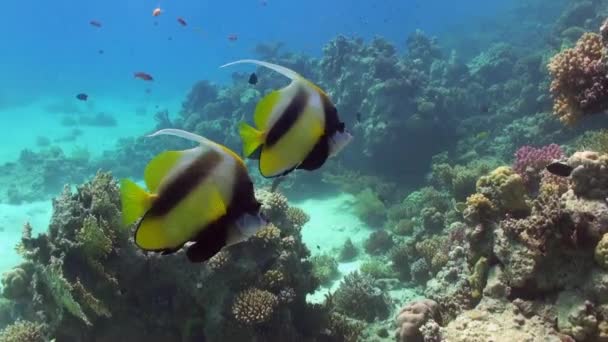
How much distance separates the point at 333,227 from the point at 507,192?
8702mm

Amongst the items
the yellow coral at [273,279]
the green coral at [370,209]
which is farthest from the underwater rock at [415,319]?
the green coral at [370,209]

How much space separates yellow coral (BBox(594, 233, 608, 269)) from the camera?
159 inches

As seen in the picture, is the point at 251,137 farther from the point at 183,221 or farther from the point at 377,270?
the point at 377,270

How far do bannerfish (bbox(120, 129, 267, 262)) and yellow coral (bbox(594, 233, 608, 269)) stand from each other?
3.91m

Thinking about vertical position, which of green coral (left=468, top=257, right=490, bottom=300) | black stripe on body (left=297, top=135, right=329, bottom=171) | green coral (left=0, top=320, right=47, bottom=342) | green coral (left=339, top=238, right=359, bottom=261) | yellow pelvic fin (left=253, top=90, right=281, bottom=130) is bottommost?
green coral (left=339, top=238, right=359, bottom=261)

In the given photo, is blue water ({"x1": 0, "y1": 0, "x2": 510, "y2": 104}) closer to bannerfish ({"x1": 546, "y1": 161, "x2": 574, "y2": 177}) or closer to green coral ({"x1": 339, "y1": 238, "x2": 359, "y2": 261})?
green coral ({"x1": 339, "y1": 238, "x2": 359, "y2": 261})

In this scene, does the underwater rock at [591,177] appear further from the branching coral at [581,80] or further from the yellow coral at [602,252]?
the branching coral at [581,80]

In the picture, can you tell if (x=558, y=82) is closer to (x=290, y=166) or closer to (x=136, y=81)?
(x=290, y=166)

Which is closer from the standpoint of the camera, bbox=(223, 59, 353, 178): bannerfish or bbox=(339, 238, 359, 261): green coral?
bbox=(223, 59, 353, 178): bannerfish

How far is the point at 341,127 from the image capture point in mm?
1864

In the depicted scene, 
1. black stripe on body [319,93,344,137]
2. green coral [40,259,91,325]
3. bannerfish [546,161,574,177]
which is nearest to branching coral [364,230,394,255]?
bannerfish [546,161,574,177]

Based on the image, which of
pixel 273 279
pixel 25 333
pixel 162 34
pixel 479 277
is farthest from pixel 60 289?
pixel 162 34

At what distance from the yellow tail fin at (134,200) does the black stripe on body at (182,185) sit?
0.10 feet

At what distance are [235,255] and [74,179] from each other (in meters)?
19.8
